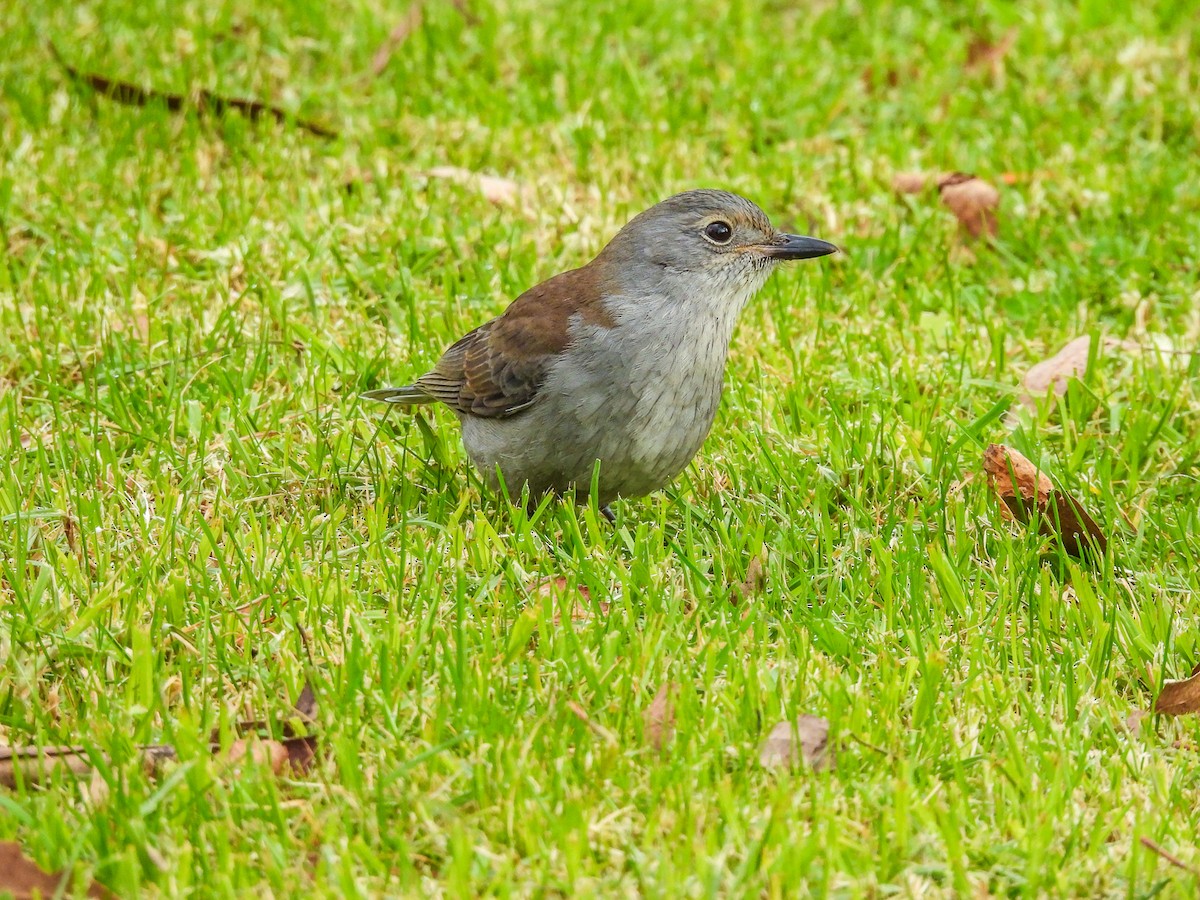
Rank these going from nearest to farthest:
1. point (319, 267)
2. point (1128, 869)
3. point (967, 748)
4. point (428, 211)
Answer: point (1128, 869) < point (967, 748) < point (319, 267) < point (428, 211)

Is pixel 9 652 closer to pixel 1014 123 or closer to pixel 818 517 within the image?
pixel 818 517

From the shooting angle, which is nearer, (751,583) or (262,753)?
(262,753)

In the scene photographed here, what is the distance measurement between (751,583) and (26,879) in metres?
2.22

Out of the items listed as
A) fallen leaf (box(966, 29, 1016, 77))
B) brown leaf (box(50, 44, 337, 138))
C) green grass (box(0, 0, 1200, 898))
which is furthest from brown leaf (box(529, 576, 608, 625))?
fallen leaf (box(966, 29, 1016, 77))

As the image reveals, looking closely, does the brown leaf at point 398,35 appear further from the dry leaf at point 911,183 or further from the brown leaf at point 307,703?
the brown leaf at point 307,703

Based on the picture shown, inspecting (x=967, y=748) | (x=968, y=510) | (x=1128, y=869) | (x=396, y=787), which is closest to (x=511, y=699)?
(x=396, y=787)

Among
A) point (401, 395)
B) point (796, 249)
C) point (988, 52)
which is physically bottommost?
point (401, 395)

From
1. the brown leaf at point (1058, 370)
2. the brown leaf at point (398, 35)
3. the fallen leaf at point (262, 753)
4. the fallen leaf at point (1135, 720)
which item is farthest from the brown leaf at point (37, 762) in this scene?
the brown leaf at point (398, 35)

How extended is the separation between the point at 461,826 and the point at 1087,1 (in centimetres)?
744

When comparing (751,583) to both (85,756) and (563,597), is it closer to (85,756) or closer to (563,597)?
(563,597)

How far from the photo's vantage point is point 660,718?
374 centimetres

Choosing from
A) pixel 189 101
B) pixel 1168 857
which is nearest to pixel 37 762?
pixel 1168 857

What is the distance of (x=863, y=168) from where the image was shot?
768 centimetres

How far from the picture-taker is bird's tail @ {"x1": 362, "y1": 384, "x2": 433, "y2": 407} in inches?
214
